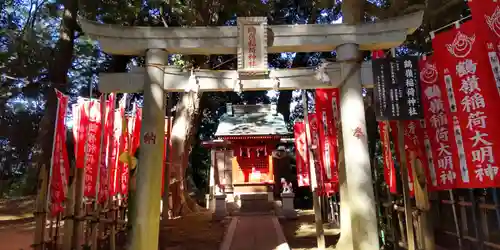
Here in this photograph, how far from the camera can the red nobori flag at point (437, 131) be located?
18.6ft

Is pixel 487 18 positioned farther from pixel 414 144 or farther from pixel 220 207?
pixel 220 207

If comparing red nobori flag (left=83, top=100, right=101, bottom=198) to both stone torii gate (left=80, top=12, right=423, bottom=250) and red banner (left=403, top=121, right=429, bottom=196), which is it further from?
red banner (left=403, top=121, right=429, bottom=196)

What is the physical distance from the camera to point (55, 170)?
21.2 ft

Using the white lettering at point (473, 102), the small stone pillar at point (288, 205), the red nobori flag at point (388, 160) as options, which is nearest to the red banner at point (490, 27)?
the white lettering at point (473, 102)

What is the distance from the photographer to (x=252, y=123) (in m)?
18.1

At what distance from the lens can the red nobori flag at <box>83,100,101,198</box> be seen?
24.0 feet

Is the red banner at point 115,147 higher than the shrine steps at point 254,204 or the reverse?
higher

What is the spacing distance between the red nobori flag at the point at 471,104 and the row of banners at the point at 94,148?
5.37 metres

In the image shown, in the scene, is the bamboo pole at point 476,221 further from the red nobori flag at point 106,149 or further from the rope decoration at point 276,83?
the red nobori flag at point 106,149

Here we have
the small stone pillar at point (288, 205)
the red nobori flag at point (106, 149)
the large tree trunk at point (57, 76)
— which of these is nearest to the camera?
the red nobori flag at point (106, 149)

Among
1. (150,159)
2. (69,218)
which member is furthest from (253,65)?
(69,218)

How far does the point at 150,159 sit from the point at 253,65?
2431 mm

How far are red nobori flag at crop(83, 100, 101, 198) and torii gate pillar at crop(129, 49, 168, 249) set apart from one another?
203 cm

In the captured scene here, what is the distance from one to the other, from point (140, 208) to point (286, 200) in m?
9.93
